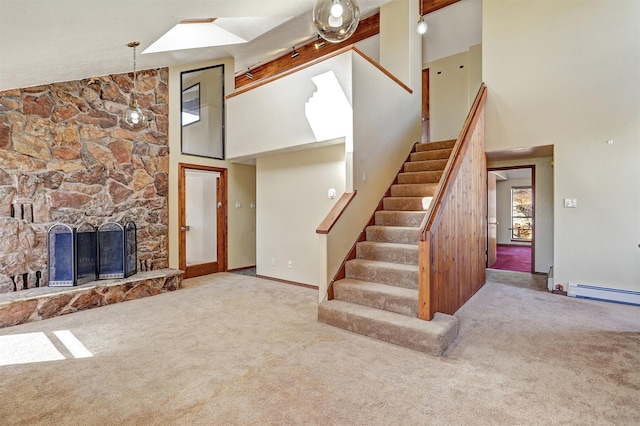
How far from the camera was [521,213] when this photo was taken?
1071 centimetres

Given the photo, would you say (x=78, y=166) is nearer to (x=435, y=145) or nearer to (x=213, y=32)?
(x=213, y=32)

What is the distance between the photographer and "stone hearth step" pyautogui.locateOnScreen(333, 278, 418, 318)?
3.05m

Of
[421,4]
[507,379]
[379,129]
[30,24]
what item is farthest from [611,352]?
[421,4]

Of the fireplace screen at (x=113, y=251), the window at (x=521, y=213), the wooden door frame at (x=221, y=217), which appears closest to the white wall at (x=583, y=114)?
the wooden door frame at (x=221, y=217)

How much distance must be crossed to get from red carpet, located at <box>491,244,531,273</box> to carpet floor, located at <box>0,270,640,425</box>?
2.93 meters

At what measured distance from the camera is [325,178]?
16.3 ft

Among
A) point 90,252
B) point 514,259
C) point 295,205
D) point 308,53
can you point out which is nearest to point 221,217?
point 295,205

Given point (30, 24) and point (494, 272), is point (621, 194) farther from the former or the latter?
point (30, 24)

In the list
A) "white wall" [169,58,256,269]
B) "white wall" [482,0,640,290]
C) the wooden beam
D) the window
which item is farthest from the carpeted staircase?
the window

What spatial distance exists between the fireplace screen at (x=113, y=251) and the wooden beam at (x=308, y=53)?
5093 millimetres

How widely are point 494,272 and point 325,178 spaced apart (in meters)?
3.75

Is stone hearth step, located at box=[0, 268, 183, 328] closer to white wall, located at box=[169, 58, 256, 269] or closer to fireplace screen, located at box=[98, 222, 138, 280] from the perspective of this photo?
fireplace screen, located at box=[98, 222, 138, 280]

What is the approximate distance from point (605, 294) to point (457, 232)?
2.28 metres

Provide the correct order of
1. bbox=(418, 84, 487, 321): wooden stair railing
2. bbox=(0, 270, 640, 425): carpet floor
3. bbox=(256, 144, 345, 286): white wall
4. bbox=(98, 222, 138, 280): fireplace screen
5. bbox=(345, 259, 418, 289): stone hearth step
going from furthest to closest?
1. bbox=(256, 144, 345, 286): white wall
2. bbox=(98, 222, 138, 280): fireplace screen
3. bbox=(345, 259, 418, 289): stone hearth step
4. bbox=(418, 84, 487, 321): wooden stair railing
5. bbox=(0, 270, 640, 425): carpet floor
